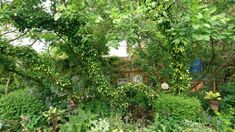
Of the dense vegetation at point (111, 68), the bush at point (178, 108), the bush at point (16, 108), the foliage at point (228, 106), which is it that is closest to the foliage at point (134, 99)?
the dense vegetation at point (111, 68)

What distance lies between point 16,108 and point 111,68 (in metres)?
2.27

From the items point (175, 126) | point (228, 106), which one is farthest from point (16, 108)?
point (228, 106)

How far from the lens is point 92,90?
548 cm

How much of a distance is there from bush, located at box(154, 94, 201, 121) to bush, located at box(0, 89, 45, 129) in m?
2.09

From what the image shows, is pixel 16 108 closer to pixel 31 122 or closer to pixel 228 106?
pixel 31 122

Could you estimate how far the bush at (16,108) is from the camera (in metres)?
4.96

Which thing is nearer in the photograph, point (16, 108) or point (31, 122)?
point (31, 122)

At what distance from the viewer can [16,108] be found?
502 centimetres

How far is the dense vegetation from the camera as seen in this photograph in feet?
13.5

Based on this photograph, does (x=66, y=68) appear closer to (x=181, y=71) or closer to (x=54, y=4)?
(x=54, y=4)

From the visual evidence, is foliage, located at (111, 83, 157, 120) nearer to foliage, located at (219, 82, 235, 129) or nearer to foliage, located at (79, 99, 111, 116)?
foliage, located at (79, 99, 111, 116)

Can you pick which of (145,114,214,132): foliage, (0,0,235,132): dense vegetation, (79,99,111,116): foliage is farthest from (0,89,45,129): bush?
(145,114,214,132): foliage

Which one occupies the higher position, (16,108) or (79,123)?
(16,108)

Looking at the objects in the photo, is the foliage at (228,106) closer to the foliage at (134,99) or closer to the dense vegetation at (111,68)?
the dense vegetation at (111,68)
